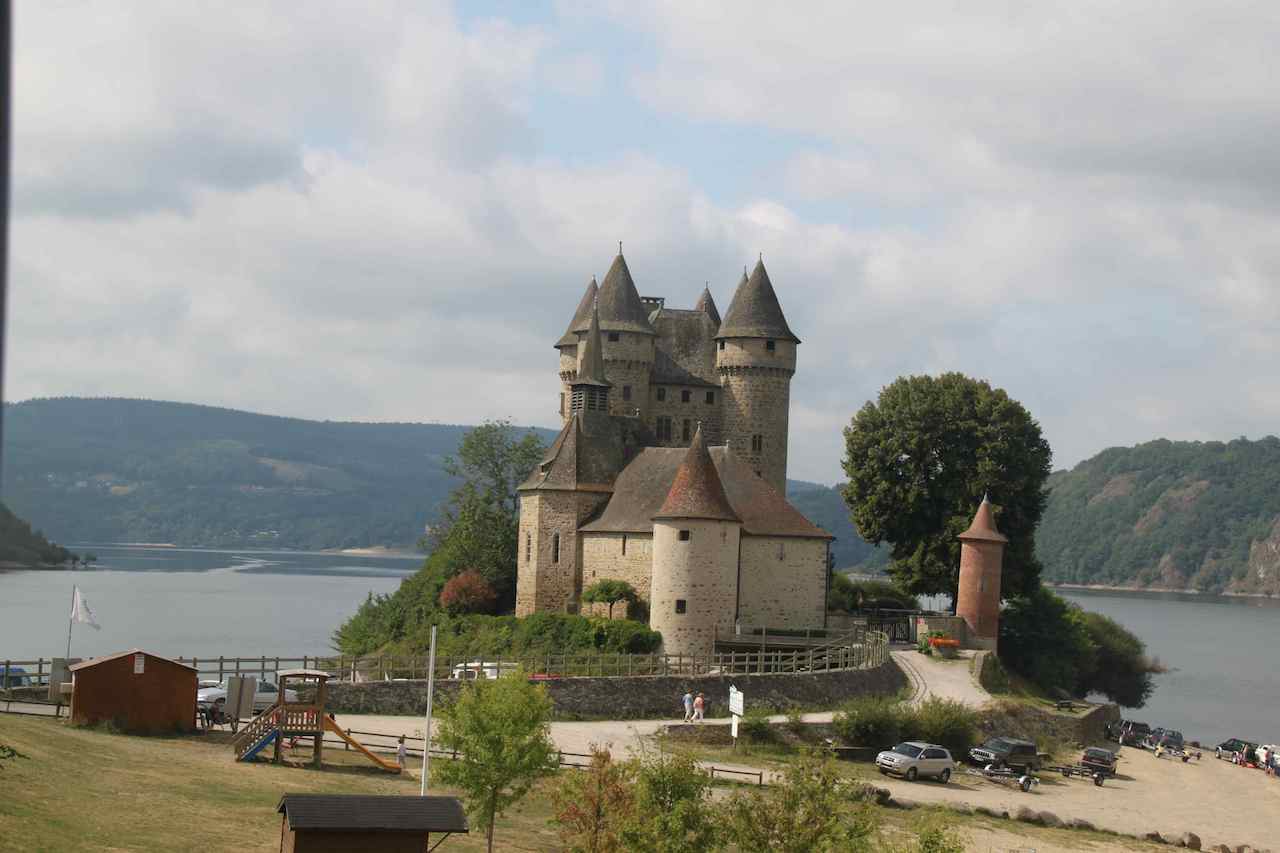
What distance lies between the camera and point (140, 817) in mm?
23547

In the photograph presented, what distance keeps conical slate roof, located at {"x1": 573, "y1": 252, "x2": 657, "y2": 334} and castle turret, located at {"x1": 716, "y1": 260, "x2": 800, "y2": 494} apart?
12.2ft

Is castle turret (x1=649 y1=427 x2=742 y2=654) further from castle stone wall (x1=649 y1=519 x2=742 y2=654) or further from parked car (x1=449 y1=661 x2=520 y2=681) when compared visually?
parked car (x1=449 y1=661 x2=520 y2=681)

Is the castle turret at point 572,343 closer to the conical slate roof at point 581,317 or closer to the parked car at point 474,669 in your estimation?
the conical slate roof at point 581,317

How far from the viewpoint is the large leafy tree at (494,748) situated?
26.7 meters

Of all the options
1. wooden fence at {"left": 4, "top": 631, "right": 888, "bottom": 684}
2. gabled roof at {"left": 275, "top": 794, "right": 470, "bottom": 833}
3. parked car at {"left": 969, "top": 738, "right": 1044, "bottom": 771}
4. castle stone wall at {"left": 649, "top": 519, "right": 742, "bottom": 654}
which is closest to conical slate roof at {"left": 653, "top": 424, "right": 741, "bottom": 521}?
castle stone wall at {"left": 649, "top": 519, "right": 742, "bottom": 654}

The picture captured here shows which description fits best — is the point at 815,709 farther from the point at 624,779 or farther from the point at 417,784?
the point at 624,779

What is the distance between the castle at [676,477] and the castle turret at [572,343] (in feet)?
0.29

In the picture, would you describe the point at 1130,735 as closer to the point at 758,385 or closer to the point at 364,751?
the point at 758,385

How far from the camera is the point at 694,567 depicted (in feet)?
162

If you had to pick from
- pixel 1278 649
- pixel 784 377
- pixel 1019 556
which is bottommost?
pixel 1278 649

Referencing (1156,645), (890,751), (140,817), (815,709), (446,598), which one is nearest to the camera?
(140,817)

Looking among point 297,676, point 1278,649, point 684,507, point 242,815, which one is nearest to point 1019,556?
point 684,507

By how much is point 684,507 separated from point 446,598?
57.5ft

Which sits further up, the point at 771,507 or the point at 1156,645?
the point at 771,507
